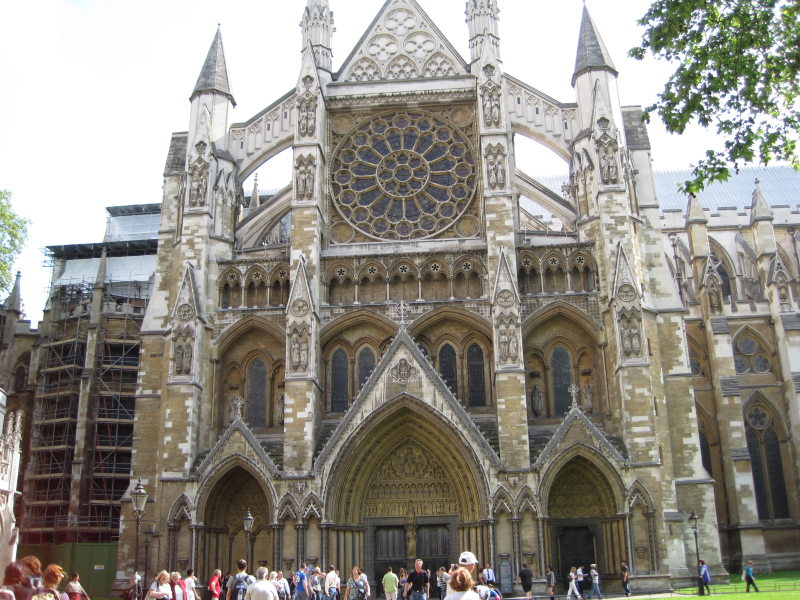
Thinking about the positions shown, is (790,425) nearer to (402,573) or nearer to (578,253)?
(578,253)

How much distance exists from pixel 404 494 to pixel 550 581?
222 inches

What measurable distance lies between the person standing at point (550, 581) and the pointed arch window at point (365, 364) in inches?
335

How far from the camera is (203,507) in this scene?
85.7 feet

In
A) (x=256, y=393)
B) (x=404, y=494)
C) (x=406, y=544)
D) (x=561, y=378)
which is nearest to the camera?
(x=406, y=544)

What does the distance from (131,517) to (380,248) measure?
12092mm

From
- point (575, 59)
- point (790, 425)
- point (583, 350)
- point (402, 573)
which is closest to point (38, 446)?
point (402, 573)

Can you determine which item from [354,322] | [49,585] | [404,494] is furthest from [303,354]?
[49,585]

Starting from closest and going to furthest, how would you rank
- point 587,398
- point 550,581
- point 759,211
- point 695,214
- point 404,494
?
point 550,581
point 404,494
point 587,398
point 695,214
point 759,211

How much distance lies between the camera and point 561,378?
2822 centimetres

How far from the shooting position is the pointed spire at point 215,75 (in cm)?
3191

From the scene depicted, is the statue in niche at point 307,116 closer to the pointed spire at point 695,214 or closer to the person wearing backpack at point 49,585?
the pointed spire at point 695,214

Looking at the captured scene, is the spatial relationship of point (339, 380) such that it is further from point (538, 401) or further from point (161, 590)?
point (161, 590)

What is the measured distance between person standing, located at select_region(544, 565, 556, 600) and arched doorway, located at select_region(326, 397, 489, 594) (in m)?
2.36

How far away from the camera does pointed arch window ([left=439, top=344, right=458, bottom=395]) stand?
28.6 metres
